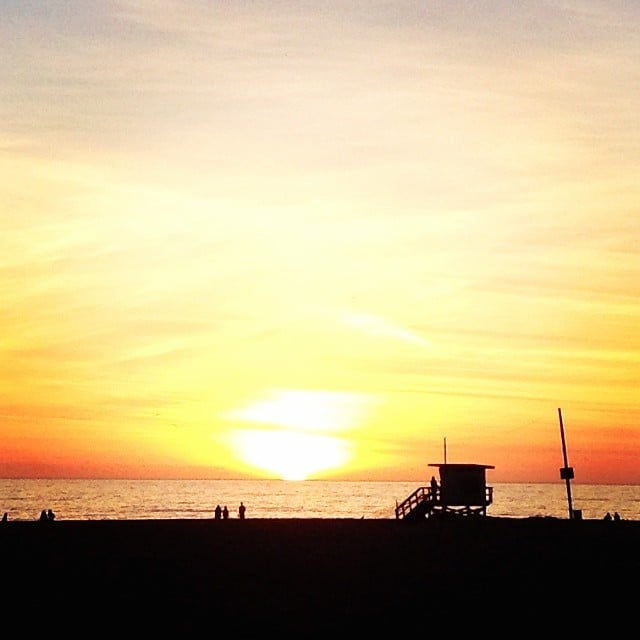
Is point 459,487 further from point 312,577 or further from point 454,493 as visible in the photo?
point 312,577

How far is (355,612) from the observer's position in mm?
28219

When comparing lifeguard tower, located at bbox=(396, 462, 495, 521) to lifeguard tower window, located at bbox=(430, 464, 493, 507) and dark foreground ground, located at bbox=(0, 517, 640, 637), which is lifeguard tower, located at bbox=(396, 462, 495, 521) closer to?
lifeguard tower window, located at bbox=(430, 464, 493, 507)

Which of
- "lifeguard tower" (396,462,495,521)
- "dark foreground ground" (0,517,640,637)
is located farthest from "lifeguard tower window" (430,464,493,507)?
"dark foreground ground" (0,517,640,637)

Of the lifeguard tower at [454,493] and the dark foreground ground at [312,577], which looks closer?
the dark foreground ground at [312,577]

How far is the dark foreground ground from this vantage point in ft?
88.4

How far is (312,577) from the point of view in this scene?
34.6m

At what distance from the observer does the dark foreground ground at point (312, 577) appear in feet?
88.4

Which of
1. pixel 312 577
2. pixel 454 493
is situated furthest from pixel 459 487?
pixel 312 577

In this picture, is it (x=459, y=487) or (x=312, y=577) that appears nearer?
(x=312, y=577)

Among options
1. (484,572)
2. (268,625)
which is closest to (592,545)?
(484,572)

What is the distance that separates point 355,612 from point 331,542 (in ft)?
55.7

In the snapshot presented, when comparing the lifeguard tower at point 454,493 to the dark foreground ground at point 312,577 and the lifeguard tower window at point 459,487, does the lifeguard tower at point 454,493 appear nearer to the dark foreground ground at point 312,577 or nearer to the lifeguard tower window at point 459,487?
the lifeguard tower window at point 459,487

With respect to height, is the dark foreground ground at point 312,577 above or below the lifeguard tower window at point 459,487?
below

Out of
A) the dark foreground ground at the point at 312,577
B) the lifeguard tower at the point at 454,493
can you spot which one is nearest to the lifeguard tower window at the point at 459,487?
the lifeguard tower at the point at 454,493
